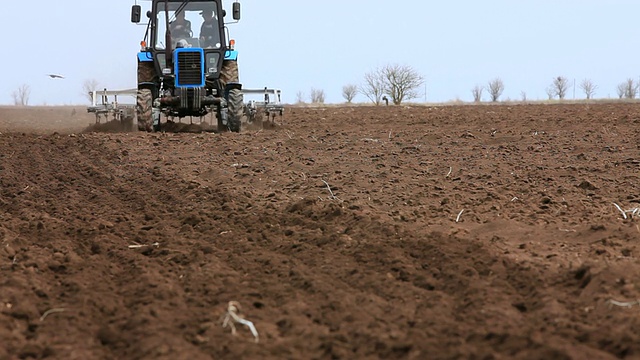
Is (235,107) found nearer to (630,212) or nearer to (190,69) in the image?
(190,69)

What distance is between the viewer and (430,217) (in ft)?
24.6

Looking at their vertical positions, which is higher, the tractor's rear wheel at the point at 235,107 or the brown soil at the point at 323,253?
the tractor's rear wheel at the point at 235,107

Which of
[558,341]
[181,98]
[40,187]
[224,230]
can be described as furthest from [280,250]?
[181,98]

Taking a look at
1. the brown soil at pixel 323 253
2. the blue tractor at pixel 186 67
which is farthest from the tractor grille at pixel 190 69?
the brown soil at pixel 323 253

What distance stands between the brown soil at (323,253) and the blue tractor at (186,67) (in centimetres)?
404

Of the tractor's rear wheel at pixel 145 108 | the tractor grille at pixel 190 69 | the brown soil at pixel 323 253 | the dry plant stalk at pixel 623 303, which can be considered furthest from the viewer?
the tractor grille at pixel 190 69

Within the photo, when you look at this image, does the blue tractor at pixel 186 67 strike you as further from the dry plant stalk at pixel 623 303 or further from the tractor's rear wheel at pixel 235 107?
the dry plant stalk at pixel 623 303

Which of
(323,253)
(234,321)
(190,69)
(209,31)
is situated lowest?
(234,321)

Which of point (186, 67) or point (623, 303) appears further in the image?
point (186, 67)

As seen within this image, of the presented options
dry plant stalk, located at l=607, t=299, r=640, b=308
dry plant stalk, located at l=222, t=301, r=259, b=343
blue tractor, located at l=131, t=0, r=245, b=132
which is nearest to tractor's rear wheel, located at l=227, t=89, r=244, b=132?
blue tractor, located at l=131, t=0, r=245, b=132

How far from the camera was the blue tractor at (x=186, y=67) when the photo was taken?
52.2 feet

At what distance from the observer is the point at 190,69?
16.0 meters

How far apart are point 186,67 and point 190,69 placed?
91mm

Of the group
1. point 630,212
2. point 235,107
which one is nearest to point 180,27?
point 235,107
